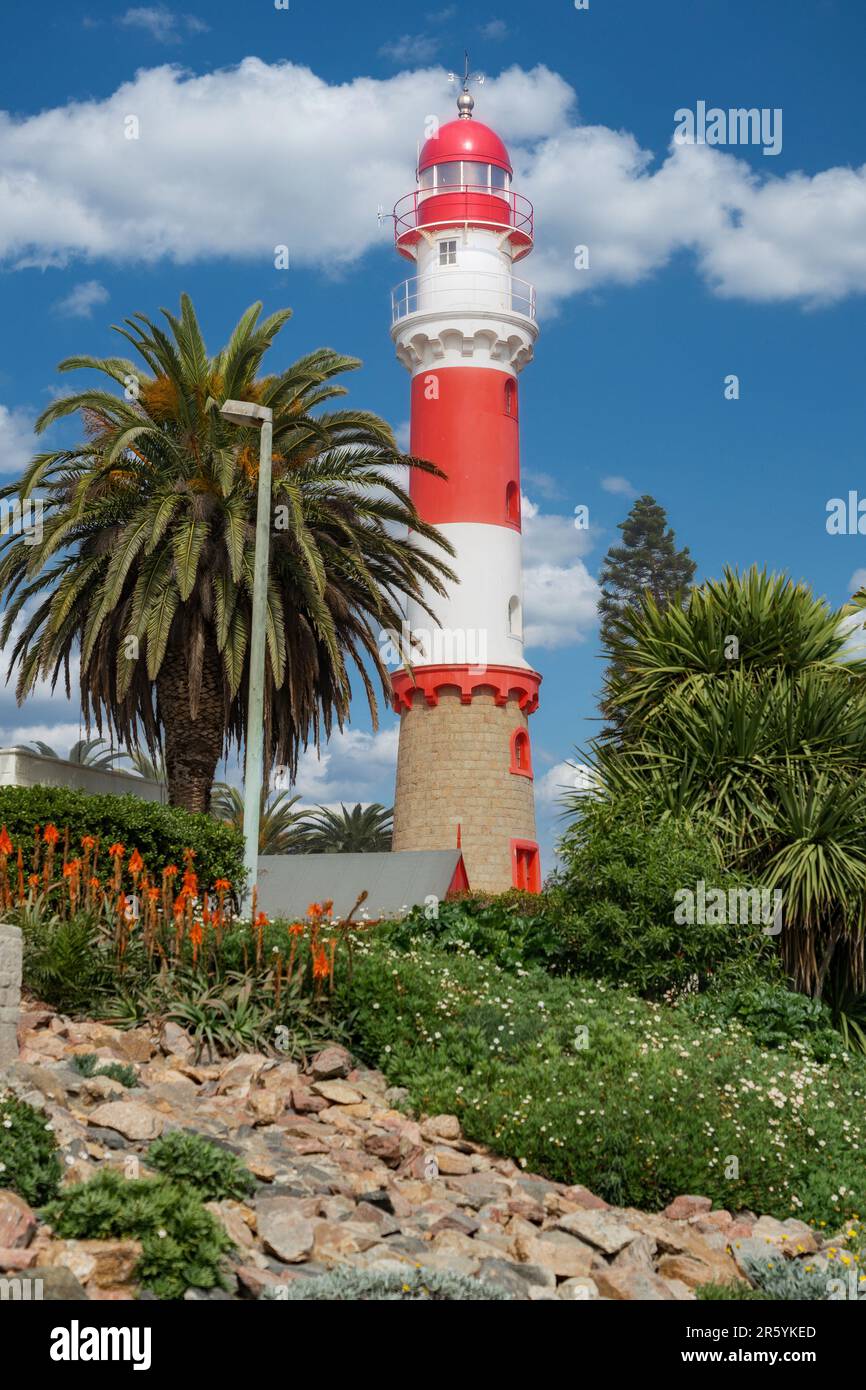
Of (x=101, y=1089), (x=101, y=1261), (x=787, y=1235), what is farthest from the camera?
(x=787, y=1235)

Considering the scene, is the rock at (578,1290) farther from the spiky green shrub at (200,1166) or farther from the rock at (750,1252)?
the spiky green shrub at (200,1166)

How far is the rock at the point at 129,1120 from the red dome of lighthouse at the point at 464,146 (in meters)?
33.1

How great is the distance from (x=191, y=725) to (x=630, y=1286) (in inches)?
598

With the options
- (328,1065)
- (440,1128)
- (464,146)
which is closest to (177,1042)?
(328,1065)

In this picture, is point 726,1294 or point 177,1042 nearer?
point 726,1294

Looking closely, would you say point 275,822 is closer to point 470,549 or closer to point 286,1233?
point 470,549

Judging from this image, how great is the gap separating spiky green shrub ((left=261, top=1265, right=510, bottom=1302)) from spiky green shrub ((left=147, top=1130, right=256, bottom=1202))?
1095mm

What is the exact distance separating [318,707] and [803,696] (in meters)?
8.80

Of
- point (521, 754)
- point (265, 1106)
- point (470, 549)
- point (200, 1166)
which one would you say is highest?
point (470, 549)

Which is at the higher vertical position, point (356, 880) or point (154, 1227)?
point (356, 880)

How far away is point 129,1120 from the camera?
10523 mm

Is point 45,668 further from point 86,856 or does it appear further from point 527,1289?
point 527,1289

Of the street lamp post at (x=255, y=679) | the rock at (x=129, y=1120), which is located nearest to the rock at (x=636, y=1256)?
the rock at (x=129, y=1120)

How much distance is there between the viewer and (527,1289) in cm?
946
